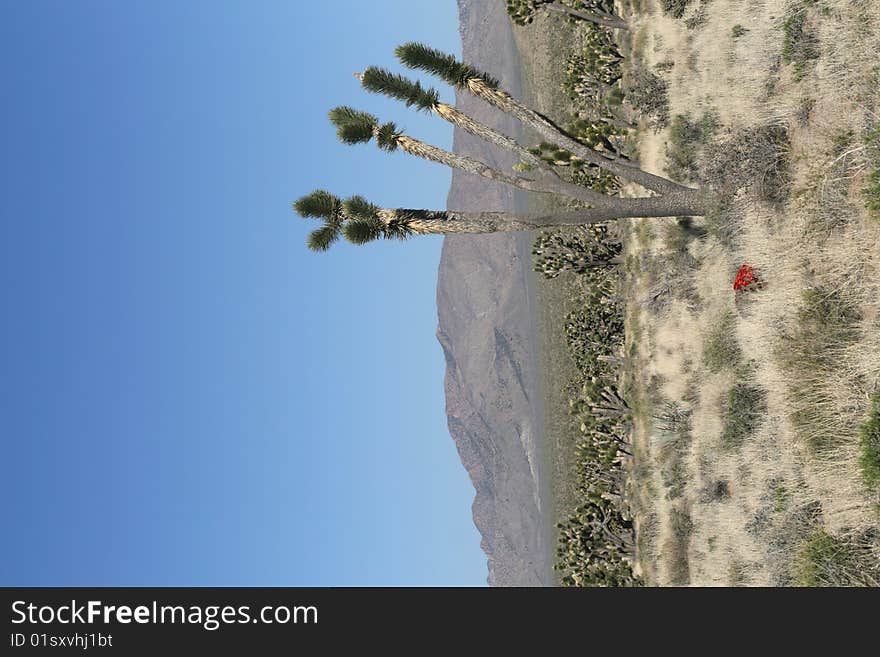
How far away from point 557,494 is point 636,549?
13.5 m

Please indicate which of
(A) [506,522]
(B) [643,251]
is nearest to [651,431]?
(B) [643,251]

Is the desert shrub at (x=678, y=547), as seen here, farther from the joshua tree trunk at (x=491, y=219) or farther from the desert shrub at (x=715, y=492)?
the joshua tree trunk at (x=491, y=219)

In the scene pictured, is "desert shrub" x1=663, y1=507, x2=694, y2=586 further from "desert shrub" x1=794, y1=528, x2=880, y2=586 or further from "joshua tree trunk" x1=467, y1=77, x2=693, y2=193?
"joshua tree trunk" x1=467, y1=77, x2=693, y2=193

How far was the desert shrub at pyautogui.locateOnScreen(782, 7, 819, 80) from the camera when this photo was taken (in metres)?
14.1

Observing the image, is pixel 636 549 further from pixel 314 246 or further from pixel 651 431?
pixel 314 246

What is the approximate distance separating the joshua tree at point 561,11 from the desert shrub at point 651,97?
4151 mm

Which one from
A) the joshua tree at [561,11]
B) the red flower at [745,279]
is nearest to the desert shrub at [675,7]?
the joshua tree at [561,11]

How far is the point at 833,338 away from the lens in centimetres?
1177

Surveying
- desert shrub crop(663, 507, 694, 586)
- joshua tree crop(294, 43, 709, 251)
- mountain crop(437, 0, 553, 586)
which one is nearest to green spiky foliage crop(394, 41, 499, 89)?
joshua tree crop(294, 43, 709, 251)

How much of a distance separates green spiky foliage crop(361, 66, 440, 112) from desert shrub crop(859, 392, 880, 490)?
882 centimetres

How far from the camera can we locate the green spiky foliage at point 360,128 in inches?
549

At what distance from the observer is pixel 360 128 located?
551 inches

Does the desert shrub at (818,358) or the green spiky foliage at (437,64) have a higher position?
the green spiky foliage at (437,64)

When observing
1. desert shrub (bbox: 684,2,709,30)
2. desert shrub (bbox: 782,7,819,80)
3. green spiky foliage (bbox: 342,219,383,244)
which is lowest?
green spiky foliage (bbox: 342,219,383,244)
